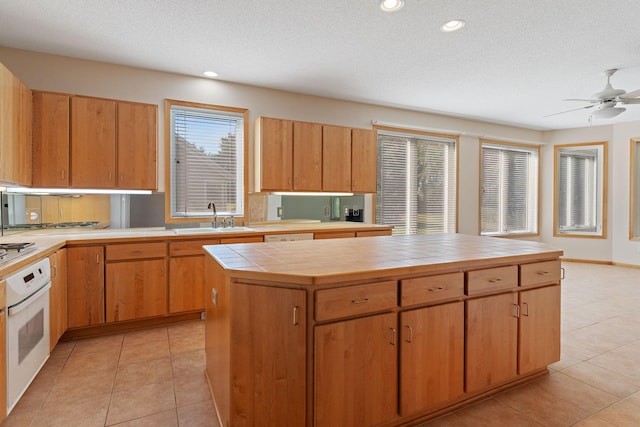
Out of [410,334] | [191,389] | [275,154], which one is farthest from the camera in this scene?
[275,154]

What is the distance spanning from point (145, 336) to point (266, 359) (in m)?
2.10

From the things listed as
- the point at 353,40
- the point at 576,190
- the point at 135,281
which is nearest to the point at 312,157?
the point at 353,40

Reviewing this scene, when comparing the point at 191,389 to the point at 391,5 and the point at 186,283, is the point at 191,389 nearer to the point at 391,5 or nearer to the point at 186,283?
the point at 186,283

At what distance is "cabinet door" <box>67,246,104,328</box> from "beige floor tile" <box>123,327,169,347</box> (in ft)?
0.94

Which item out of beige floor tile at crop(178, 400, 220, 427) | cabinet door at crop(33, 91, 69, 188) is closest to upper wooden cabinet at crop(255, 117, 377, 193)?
cabinet door at crop(33, 91, 69, 188)

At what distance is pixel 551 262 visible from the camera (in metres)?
2.27

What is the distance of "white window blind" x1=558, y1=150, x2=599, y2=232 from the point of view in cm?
659

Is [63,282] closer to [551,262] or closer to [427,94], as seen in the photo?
[551,262]

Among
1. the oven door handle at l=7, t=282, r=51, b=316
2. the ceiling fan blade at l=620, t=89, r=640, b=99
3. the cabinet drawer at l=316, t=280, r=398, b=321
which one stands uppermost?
the ceiling fan blade at l=620, t=89, r=640, b=99

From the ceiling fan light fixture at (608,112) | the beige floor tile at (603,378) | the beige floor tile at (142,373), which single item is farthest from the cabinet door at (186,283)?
the ceiling fan light fixture at (608,112)

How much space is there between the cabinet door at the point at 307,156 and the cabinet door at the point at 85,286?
2.18m

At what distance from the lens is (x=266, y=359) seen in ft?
4.91

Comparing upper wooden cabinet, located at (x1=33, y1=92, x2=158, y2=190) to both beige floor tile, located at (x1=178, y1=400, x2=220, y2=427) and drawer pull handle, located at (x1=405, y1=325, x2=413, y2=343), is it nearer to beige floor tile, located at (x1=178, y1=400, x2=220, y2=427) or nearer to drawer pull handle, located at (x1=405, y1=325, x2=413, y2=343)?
beige floor tile, located at (x1=178, y1=400, x2=220, y2=427)

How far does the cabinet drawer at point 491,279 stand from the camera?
192 centimetres
